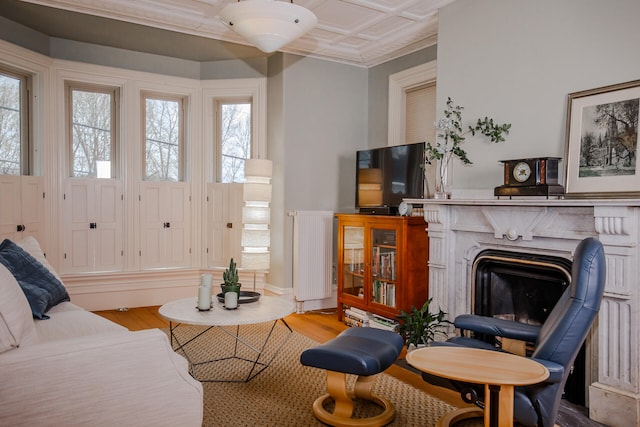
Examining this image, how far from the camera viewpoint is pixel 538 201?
2.76 metres

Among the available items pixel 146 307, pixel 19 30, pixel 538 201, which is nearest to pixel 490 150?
pixel 538 201

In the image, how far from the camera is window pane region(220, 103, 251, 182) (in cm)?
552

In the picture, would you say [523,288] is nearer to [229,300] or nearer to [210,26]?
[229,300]

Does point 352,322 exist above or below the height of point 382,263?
below

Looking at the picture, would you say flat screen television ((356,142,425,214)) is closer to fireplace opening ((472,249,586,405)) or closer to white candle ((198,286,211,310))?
fireplace opening ((472,249,586,405))

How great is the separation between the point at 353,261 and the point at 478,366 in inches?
110

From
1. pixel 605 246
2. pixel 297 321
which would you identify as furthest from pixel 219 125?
pixel 605 246

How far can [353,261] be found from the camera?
4633mm

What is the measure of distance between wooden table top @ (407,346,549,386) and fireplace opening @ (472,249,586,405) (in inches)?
44.5

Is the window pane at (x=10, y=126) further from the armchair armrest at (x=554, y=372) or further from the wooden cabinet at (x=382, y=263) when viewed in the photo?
the armchair armrest at (x=554, y=372)

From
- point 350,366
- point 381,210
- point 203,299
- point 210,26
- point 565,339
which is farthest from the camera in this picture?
point 381,210

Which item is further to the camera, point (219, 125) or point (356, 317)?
point (219, 125)

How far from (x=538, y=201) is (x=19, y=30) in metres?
4.70

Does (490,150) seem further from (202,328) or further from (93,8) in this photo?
(93,8)
